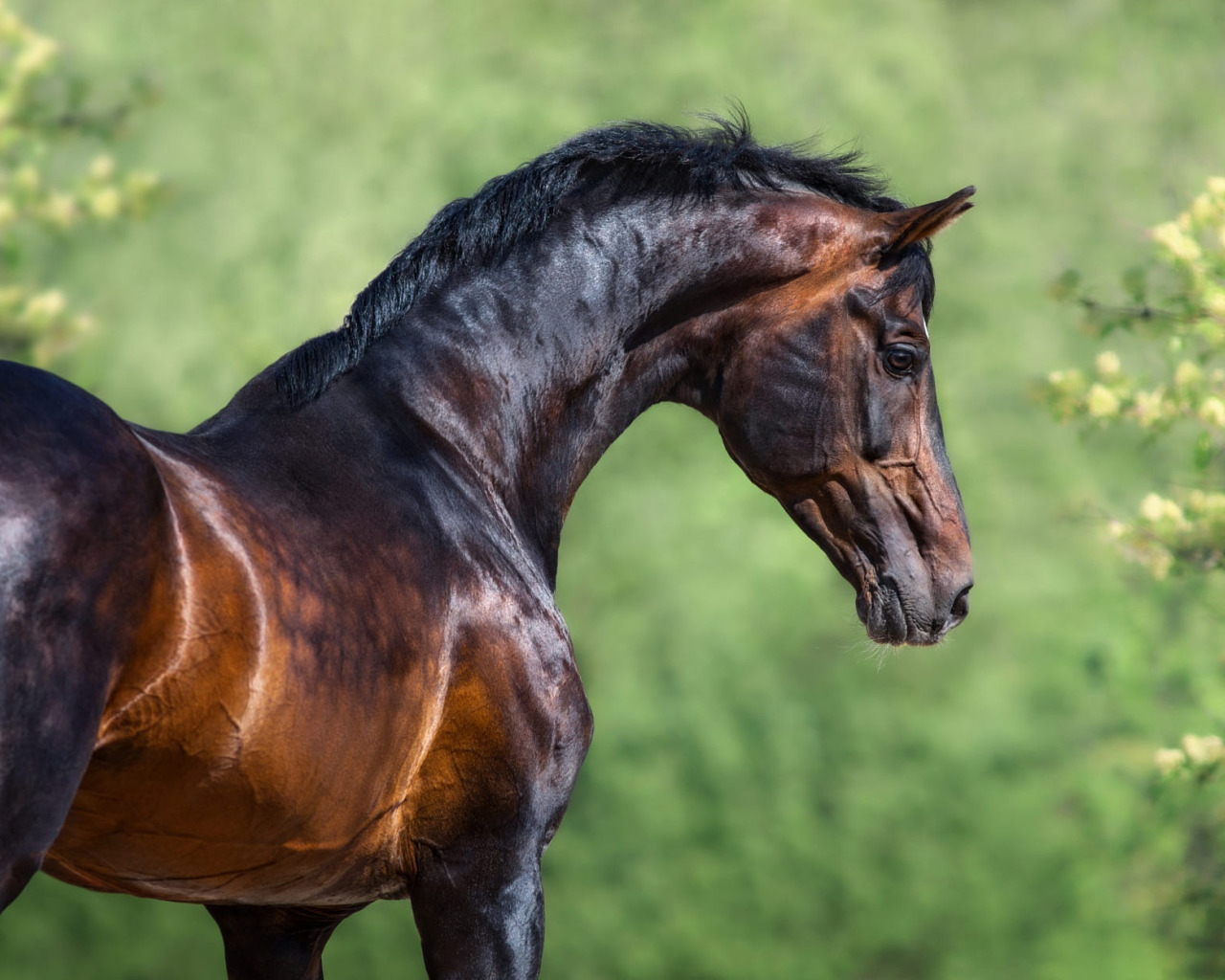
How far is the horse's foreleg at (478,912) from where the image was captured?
1.51 meters

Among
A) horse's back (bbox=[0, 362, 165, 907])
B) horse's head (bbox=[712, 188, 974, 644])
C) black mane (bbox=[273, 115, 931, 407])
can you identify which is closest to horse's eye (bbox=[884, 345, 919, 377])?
horse's head (bbox=[712, 188, 974, 644])

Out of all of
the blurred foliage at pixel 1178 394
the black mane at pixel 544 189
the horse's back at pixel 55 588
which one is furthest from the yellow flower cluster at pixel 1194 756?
the horse's back at pixel 55 588

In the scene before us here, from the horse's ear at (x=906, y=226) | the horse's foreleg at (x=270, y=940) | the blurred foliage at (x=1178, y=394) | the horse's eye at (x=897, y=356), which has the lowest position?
the horse's foreleg at (x=270, y=940)

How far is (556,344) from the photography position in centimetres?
171

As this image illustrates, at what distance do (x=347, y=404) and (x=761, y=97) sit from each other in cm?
317

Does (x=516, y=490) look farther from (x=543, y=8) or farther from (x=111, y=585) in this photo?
(x=543, y=8)

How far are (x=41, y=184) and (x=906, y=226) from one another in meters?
3.37

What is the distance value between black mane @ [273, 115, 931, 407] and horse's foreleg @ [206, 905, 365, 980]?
0.66m

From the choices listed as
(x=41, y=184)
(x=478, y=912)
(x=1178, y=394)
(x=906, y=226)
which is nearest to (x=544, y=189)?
(x=906, y=226)

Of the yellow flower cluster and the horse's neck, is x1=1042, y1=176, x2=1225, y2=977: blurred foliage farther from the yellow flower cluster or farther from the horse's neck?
the horse's neck

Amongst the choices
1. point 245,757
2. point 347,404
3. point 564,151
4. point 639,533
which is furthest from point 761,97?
point 245,757

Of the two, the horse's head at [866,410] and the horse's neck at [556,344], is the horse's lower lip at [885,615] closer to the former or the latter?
the horse's head at [866,410]

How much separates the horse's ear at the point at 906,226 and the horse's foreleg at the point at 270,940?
105 cm

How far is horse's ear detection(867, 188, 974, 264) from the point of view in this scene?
170 cm
